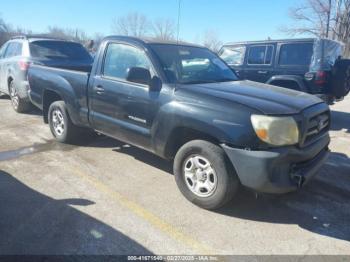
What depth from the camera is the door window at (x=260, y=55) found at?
8172 millimetres

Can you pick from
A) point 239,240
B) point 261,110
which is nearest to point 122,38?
point 261,110

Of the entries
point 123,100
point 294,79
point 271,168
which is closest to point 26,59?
point 123,100

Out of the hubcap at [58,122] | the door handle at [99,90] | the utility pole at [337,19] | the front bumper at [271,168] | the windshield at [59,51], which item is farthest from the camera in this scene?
the utility pole at [337,19]

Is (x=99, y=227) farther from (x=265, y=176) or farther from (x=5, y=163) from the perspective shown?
(x=5, y=163)

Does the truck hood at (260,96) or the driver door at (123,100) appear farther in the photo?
the driver door at (123,100)

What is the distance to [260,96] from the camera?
3.66 m

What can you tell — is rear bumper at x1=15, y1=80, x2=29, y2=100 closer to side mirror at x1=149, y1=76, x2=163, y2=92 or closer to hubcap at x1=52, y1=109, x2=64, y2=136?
hubcap at x1=52, y1=109, x2=64, y2=136

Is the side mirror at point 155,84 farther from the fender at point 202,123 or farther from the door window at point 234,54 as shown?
the door window at point 234,54

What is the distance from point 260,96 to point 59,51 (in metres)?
6.23

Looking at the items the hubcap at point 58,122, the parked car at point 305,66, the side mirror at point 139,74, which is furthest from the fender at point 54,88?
the parked car at point 305,66

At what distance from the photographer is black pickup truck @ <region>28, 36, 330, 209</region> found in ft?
10.5

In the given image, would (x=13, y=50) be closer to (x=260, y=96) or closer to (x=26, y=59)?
(x=26, y=59)

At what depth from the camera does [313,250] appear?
2992mm

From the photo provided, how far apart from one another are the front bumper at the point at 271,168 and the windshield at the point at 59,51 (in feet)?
20.2
